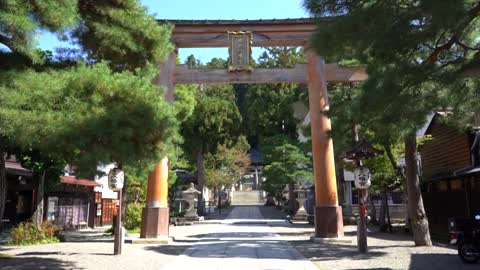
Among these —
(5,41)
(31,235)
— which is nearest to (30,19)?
(5,41)

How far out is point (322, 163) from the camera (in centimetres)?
1598

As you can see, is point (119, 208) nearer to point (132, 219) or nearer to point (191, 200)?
point (132, 219)

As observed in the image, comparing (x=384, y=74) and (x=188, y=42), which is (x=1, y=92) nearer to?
(x=384, y=74)

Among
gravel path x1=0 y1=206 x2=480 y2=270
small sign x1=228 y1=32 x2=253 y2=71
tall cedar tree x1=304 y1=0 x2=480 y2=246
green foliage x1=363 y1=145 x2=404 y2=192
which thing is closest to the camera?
tall cedar tree x1=304 y1=0 x2=480 y2=246

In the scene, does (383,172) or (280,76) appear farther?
(383,172)

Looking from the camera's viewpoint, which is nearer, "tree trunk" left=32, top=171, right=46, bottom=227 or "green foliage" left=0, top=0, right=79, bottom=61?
"green foliage" left=0, top=0, right=79, bottom=61

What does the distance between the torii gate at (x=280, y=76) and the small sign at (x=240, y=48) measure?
0.21 meters

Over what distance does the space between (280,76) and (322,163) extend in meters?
3.71

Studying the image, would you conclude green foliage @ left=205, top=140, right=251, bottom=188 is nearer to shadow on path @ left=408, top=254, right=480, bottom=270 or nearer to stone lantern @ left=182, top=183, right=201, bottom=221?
stone lantern @ left=182, top=183, right=201, bottom=221

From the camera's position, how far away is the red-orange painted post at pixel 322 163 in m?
15.6

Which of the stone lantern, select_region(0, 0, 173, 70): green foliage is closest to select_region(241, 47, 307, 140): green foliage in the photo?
the stone lantern

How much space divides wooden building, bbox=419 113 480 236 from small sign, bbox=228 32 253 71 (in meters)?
7.04

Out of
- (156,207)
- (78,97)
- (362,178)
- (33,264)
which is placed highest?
(78,97)

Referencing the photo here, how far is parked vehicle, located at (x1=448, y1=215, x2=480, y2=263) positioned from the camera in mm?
10328
